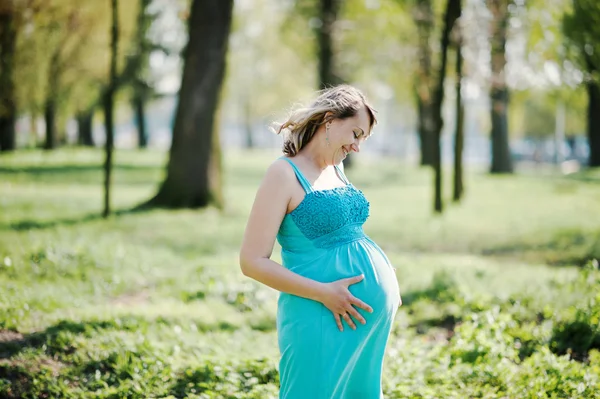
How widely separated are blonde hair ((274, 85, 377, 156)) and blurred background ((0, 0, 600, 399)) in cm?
39

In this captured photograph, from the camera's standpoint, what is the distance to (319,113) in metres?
3.33

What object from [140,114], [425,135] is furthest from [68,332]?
[140,114]

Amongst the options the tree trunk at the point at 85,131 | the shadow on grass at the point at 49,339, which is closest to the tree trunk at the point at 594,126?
the shadow on grass at the point at 49,339

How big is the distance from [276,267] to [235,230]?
974 cm

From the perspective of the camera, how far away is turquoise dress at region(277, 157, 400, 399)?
3.16 metres

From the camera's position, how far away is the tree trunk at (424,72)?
56.8 feet

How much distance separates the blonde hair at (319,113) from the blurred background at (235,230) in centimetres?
39

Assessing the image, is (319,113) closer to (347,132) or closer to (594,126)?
(347,132)

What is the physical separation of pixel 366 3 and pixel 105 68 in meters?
11.3

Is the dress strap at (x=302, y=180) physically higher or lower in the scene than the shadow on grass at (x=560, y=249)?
higher

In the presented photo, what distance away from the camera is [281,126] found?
3.46 meters

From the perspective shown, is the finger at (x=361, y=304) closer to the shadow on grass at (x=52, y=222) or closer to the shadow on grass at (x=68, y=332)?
the shadow on grass at (x=68, y=332)

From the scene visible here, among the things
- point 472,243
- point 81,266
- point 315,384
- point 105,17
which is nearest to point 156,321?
point 81,266

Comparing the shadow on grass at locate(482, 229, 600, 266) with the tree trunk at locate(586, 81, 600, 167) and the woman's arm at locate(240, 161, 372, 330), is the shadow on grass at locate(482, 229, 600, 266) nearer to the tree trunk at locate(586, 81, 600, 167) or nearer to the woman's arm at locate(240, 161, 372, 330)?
the woman's arm at locate(240, 161, 372, 330)
